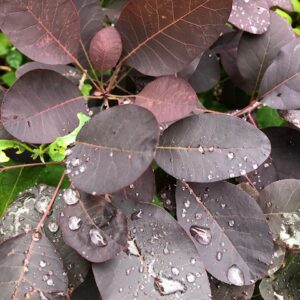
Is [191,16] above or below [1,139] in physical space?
above

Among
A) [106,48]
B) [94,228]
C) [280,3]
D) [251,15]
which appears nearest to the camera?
[94,228]

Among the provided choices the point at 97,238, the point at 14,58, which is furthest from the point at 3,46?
the point at 97,238

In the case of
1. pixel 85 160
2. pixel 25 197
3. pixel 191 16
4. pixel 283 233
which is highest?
pixel 191 16

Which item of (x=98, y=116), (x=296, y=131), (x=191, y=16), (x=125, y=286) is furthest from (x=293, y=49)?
(x=125, y=286)

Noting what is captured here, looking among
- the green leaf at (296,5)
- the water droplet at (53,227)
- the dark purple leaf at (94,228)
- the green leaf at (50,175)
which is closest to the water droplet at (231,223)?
the dark purple leaf at (94,228)

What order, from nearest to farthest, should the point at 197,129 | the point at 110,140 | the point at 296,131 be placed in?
1. the point at 110,140
2. the point at 197,129
3. the point at 296,131

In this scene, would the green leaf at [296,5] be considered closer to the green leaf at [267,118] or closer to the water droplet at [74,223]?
the green leaf at [267,118]

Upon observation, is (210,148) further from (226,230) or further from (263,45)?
(263,45)

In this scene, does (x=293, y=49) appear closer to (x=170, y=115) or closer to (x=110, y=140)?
(x=170, y=115)
